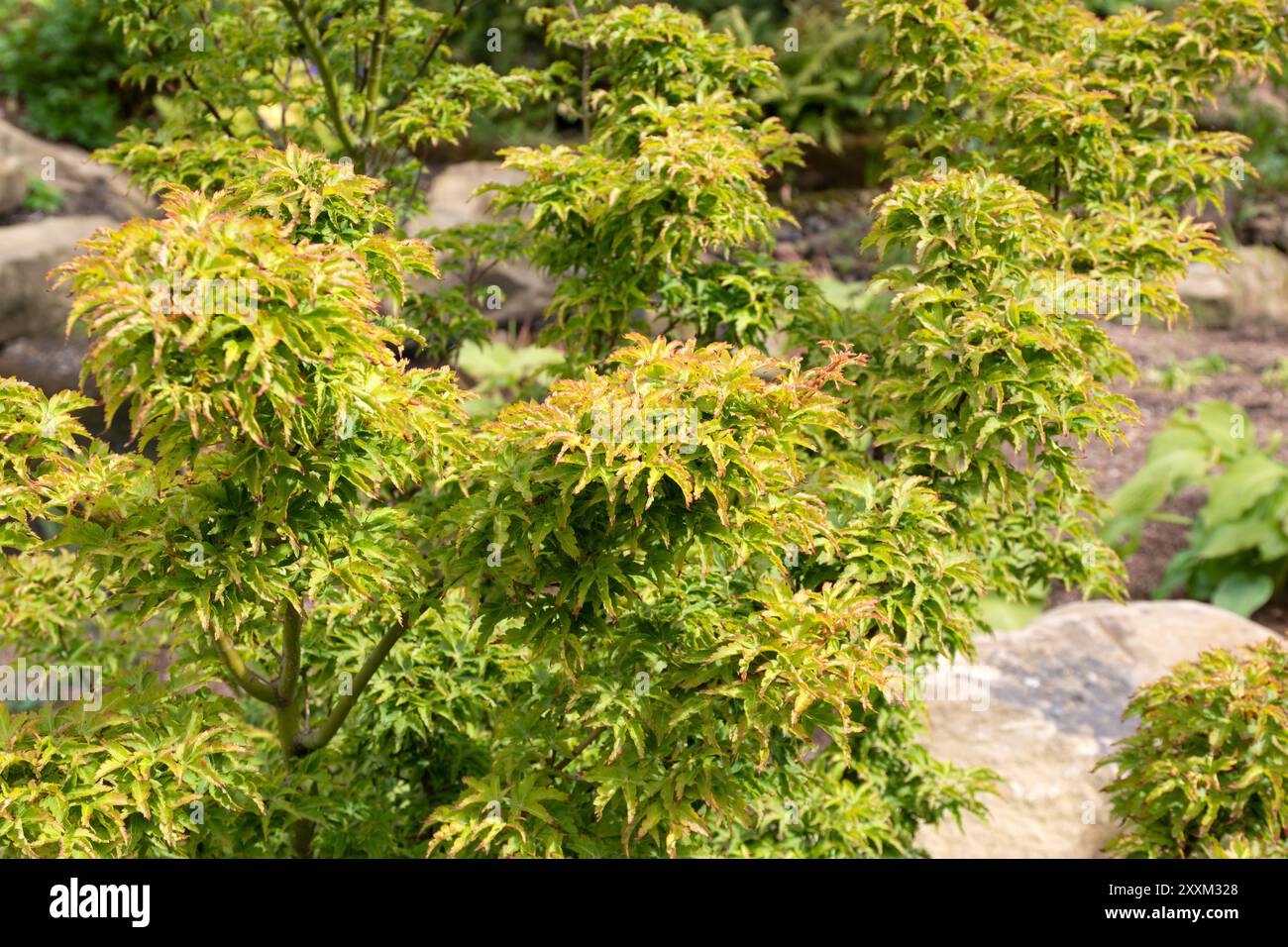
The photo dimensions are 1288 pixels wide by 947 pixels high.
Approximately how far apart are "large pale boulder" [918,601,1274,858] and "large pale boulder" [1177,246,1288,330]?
6.33 metres

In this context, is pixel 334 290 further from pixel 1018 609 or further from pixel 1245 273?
pixel 1245 273

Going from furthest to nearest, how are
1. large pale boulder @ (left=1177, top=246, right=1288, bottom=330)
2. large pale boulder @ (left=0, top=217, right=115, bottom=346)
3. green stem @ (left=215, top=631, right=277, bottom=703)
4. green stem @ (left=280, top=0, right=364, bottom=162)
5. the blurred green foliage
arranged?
large pale boulder @ (left=1177, top=246, right=1288, bottom=330) → the blurred green foliage → large pale boulder @ (left=0, top=217, right=115, bottom=346) → green stem @ (left=280, top=0, right=364, bottom=162) → green stem @ (left=215, top=631, right=277, bottom=703)

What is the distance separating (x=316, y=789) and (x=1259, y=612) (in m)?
6.48

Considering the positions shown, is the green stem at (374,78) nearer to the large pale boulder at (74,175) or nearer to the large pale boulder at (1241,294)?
the large pale boulder at (74,175)

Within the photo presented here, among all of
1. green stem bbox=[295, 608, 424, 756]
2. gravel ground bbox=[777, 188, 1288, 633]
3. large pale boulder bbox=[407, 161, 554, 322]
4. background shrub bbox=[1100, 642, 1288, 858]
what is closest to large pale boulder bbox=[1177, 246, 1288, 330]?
gravel ground bbox=[777, 188, 1288, 633]

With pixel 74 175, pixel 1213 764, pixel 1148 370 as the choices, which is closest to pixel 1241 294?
pixel 1148 370

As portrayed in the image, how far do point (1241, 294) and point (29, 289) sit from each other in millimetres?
11021

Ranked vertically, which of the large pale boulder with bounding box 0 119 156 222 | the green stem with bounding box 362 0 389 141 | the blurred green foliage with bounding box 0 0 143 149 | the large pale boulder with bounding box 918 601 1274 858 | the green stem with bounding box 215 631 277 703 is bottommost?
the large pale boulder with bounding box 918 601 1274 858

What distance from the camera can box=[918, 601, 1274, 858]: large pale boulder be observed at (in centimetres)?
533

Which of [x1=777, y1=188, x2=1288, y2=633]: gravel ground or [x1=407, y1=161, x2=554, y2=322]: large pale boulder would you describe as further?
[x1=407, y1=161, x2=554, y2=322]: large pale boulder

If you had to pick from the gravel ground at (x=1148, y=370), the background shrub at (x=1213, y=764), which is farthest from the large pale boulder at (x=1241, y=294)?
the background shrub at (x=1213, y=764)

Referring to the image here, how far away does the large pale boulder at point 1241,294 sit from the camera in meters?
12.1

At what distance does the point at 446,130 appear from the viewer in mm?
4535

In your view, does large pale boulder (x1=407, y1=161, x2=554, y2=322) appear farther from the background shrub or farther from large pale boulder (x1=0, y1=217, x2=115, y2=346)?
the background shrub
